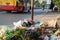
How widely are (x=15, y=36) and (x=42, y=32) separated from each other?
28.0 inches

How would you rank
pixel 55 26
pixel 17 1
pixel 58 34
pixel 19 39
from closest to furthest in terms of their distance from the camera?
pixel 19 39
pixel 58 34
pixel 55 26
pixel 17 1

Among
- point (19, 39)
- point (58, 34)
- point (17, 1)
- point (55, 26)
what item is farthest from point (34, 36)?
point (17, 1)

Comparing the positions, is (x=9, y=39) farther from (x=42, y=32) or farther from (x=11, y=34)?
(x=42, y=32)

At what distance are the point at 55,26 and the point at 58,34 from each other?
91cm

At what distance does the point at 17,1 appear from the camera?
19188mm

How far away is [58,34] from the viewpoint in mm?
4641

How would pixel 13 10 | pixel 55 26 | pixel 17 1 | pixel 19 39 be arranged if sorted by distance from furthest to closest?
pixel 13 10 → pixel 17 1 → pixel 55 26 → pixel 19 39

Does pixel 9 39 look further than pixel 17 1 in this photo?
No

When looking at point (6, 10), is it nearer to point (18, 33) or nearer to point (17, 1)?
point (17, 1)

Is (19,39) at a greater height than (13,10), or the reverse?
(19,39)

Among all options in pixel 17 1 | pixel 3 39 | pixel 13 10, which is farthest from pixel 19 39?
pixel 13 10

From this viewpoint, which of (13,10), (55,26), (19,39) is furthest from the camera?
(13,10)

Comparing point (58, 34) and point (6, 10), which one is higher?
point (58, 34)

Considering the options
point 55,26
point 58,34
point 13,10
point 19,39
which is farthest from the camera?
point 13,10
